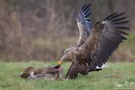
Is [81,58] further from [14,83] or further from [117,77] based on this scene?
[14,83]

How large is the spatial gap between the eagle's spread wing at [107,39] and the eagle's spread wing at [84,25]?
534 mm

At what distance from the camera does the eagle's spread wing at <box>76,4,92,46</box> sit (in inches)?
439

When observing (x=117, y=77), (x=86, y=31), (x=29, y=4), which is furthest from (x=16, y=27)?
(x=117, y=77)

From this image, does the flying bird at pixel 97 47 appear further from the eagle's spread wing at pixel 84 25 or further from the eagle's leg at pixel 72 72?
the eagle's spread wing at pixel 84 25

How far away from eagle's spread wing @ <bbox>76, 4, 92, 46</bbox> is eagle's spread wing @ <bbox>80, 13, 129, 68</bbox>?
1.75 ft

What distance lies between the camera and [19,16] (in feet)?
66.4

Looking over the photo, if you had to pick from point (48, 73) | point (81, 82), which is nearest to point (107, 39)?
point (81, 82)

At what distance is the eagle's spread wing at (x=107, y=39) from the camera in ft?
34.6

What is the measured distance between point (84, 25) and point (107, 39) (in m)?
1.37

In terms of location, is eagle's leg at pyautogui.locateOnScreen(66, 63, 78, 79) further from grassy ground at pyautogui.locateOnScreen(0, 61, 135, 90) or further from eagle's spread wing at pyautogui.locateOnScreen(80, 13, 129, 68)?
eagle's spread wing at pyautogui.locateOnScreen(80, 13, 129, 68)

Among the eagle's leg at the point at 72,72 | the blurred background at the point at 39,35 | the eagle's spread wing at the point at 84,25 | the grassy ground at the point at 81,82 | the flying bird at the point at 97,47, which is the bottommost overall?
the grassy ground at the point at 81,82

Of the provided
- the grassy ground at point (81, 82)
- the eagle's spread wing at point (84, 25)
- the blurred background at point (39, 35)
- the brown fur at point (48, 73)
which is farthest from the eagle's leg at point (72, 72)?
the blurred background at point (39, 35)

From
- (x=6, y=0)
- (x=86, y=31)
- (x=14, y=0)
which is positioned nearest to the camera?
(x=86, y=31)

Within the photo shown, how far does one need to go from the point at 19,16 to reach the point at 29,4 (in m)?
5.01
